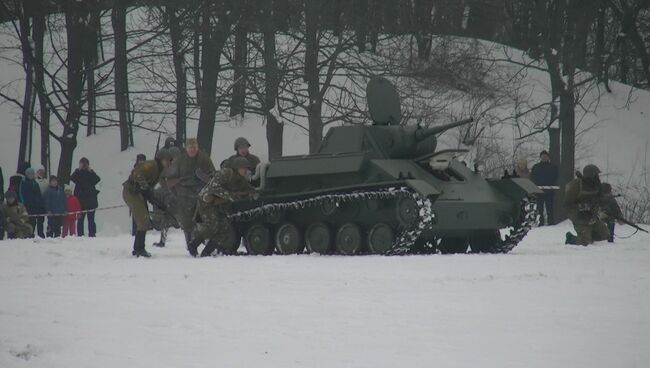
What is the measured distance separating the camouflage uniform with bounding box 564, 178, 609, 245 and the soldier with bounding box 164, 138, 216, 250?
19.9 feet

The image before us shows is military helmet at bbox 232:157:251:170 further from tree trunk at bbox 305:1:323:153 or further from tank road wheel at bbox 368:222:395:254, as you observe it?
tree trunk at bbox 305:1:323:153

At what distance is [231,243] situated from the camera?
19.1 m

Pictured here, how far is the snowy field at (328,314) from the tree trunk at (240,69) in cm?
1414

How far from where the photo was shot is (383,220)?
57.9 feet

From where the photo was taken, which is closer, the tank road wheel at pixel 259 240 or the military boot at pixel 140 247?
the military boot at pixel 140 247

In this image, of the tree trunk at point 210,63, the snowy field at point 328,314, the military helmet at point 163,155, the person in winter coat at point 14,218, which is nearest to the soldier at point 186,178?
the military helmet at point 163,155

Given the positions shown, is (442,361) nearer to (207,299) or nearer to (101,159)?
(207,299)

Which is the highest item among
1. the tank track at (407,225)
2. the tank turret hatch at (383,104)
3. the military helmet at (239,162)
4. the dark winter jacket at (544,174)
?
the tank turret hatch at (383,104)

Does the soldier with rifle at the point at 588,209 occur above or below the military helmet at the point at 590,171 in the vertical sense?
below

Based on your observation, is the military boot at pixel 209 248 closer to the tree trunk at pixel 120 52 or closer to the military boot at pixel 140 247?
the military boot at pixel 140 247

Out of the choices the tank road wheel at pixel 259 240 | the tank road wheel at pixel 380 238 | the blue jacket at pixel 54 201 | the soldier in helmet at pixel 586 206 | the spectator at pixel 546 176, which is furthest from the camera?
the spectator at pixel 546 176

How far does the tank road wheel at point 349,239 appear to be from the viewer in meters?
17.5

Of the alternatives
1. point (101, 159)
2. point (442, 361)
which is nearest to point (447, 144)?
point (101, 159)

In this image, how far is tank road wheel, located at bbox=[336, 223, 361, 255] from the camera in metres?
17.5
